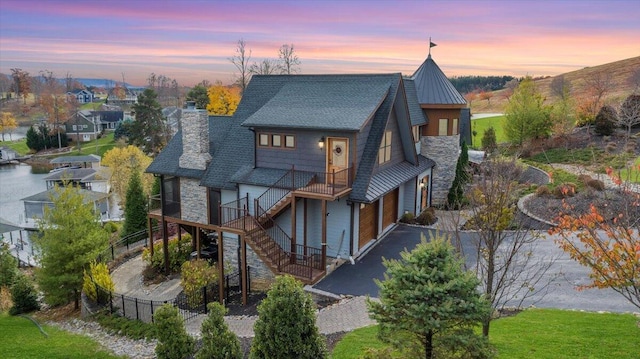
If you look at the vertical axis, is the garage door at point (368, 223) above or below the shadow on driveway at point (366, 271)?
above

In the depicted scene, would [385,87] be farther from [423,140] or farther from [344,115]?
[423,140]

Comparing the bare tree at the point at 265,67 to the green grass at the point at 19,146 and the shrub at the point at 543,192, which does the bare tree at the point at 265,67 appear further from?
the green grass at the point at 19,146

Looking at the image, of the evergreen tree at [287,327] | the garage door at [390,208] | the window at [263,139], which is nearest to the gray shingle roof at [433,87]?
the garage door at [390,208]

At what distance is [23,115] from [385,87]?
12075 cm

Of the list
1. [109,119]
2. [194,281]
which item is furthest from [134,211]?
[109,119]

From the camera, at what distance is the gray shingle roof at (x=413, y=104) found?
74.1 ft

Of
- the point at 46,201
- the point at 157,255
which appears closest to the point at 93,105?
the point at 46,201

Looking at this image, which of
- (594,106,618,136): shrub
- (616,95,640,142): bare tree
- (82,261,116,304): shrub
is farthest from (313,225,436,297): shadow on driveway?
(594,106,618,136): shrub

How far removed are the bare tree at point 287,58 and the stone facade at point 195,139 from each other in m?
29.5

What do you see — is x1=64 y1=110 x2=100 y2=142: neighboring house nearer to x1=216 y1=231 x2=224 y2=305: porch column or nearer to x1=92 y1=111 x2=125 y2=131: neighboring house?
x1=92 y1=111 x2=125 y2=131: neighboring house

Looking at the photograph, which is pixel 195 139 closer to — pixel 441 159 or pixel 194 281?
pixel 194 281

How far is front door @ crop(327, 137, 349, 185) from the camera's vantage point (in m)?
16.7

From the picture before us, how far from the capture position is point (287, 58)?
47.4 m

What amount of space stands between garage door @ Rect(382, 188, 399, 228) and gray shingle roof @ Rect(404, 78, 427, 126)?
13.3 feet
